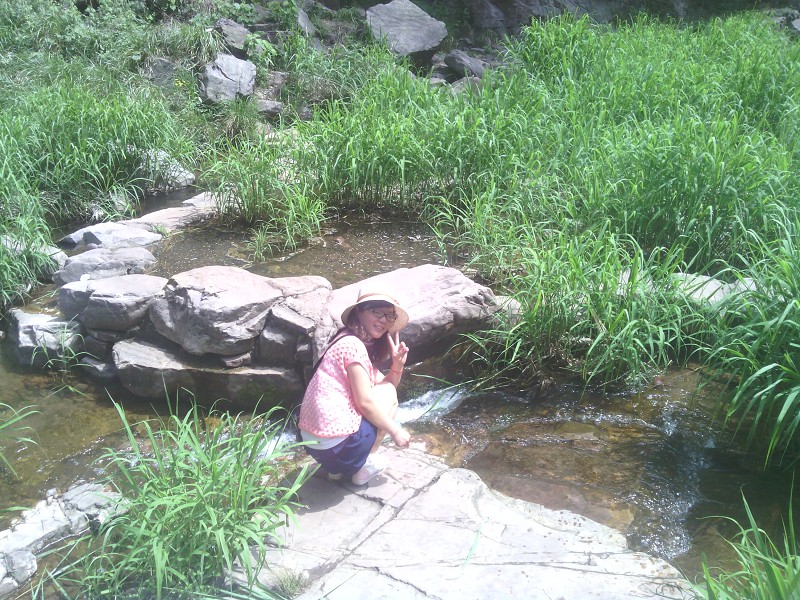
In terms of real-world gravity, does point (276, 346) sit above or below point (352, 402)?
below

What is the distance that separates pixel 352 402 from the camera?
Answer: 2.91 metres

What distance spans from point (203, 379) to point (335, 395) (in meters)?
1.29

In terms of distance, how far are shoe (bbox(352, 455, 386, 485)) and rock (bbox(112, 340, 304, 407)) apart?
917 mm

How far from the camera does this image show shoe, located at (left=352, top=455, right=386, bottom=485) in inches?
118

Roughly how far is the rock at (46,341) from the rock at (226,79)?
4.55 metres

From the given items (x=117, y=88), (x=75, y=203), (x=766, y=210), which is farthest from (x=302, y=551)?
(x=117, y=88)

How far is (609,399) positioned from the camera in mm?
3859

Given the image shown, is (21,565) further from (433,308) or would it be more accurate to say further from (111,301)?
(433,308)

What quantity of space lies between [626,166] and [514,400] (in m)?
2.20

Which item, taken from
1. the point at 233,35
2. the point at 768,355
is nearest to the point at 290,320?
the point at 768,355

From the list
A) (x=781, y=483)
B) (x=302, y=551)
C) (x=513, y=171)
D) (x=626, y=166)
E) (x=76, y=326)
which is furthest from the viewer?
(x=513, y=171)

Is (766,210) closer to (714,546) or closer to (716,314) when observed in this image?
(716,314)

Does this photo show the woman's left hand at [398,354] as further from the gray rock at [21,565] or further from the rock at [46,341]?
the rock at [46,341]

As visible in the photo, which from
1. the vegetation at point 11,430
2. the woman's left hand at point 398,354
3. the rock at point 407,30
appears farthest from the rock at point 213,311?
the rock at point 407,30
